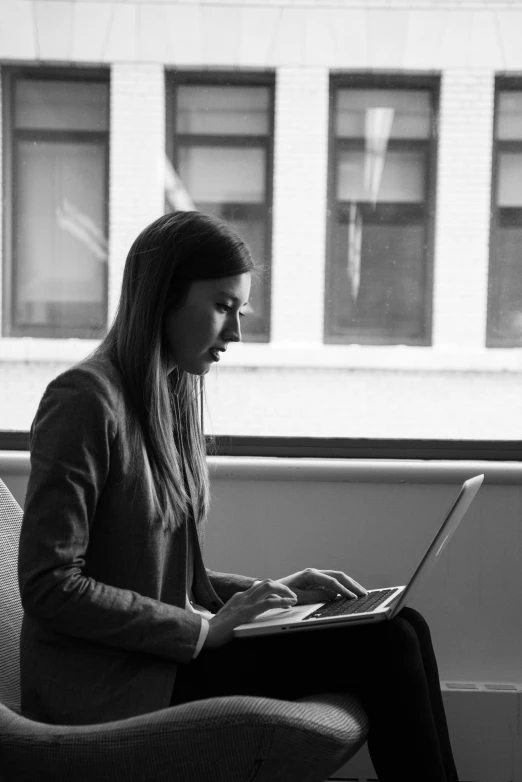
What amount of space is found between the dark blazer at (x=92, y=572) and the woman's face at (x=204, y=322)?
0.51ft

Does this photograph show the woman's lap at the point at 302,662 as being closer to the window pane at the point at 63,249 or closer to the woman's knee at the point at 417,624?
the woman's knee at the point at 417,624

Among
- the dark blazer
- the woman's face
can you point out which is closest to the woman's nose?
the woman's face

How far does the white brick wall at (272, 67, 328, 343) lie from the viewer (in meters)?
2.56

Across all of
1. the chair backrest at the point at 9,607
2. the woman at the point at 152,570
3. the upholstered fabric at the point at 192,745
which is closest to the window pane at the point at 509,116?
the woman at the point at 152,570

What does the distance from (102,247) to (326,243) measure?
690mm

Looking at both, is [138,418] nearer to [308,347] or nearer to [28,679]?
[28,679]

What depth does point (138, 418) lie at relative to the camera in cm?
142

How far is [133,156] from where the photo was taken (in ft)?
8.54

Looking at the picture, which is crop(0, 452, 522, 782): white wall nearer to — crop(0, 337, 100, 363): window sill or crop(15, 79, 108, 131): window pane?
crop(0, 337, 100, 363): window sill

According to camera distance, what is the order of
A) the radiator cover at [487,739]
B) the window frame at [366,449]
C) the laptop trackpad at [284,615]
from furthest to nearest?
1. the window frame at [366,449]
2. the radiator cover at [487,739]
3. the laptop trackpad at [284,615]

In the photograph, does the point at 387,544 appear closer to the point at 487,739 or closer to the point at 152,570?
the point at 487,739

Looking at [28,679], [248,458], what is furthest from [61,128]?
[28,679]

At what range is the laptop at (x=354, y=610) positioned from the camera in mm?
1361

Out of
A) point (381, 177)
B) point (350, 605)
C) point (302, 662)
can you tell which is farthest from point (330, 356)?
point (302, 662)
